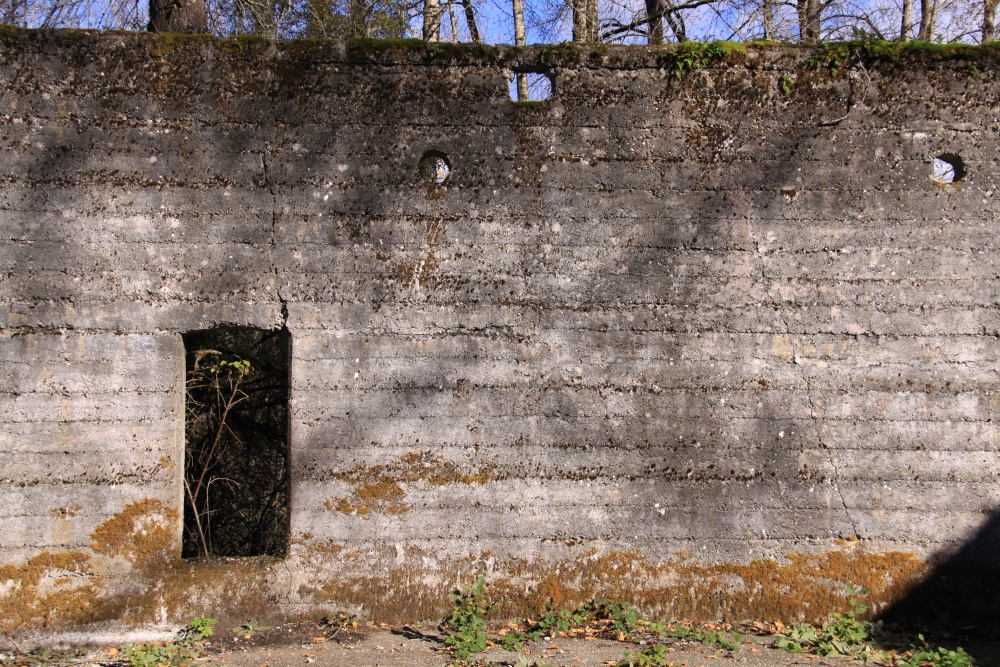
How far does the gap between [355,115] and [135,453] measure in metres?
2.19

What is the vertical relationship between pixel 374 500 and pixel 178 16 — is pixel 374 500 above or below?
below

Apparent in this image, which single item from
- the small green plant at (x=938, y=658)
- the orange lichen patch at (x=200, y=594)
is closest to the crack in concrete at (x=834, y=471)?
the small green plant at (x=938, y=658)

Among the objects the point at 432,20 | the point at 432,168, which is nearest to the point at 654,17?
the point at 432,20

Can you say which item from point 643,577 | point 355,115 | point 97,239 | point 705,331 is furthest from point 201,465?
point 705,331

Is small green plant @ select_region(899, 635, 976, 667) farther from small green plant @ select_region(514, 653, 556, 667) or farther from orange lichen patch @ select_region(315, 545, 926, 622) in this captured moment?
small green plant @ select_region(514, 653, 556, 667)

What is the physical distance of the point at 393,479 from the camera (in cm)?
397

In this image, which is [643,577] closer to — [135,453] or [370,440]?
[370,440]

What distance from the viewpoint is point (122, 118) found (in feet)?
12.8

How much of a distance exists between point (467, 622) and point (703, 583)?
1325mm

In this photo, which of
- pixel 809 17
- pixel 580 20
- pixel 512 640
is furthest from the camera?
pixel 809 17

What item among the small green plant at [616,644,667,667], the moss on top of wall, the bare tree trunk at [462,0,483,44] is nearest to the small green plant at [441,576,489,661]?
A: the small green plant at [616,644,667,667]

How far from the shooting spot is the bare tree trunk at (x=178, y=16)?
19.6 feet

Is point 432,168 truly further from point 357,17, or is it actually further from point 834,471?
point 357,17

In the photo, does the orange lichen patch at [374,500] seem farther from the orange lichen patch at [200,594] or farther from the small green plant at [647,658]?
the small green plant at [647,658]
